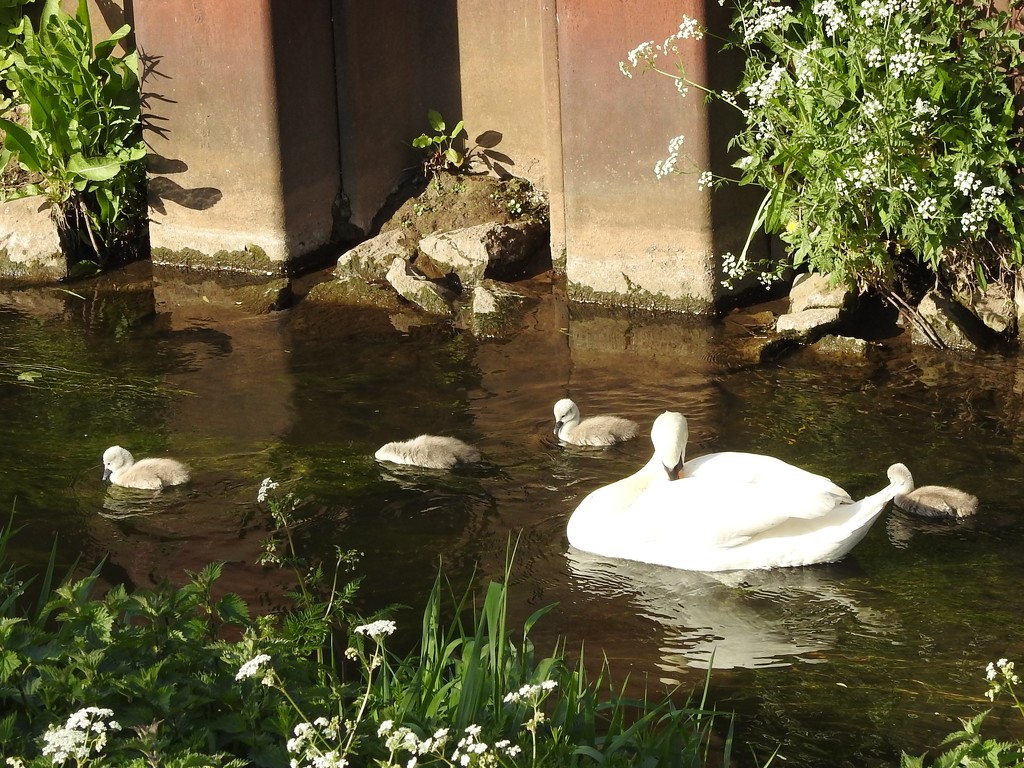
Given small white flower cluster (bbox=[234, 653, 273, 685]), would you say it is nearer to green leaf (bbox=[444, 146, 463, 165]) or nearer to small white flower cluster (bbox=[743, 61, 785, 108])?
small white flower cluster (bbox=[743, 61, 785, 108])

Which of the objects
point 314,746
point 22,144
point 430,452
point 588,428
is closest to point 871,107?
point 588,428

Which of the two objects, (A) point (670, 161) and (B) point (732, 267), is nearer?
(A) point (670, 161)

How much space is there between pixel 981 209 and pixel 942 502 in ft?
7.03

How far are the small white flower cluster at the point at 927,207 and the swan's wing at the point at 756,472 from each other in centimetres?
221

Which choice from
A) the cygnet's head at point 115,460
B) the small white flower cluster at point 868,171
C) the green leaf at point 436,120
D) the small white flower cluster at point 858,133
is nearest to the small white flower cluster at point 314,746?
the cygnet's head at point 115,460

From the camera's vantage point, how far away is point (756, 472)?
233 inches

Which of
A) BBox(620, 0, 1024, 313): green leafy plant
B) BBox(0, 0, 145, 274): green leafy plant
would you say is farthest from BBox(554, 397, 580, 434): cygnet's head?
BBox(0, 0, 145, 274): green leafy plant

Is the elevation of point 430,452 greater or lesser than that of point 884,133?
lesser

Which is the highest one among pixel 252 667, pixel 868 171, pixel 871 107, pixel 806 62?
pixel 806 62

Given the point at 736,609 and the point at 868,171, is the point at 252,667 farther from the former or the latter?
the point at 868,171

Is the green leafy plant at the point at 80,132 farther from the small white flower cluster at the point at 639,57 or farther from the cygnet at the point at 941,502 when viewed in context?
the cygnet at the point at 941,502

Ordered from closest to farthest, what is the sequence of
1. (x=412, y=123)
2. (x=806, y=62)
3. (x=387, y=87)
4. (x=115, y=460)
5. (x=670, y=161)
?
(x=115, y=460) < (x=806, y=62) < (x=670, y=161) < (x=387, y=87) < (x=412, y=123)

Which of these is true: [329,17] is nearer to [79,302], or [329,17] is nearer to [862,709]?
[79,302]

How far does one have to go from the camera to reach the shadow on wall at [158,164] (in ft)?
34.4
